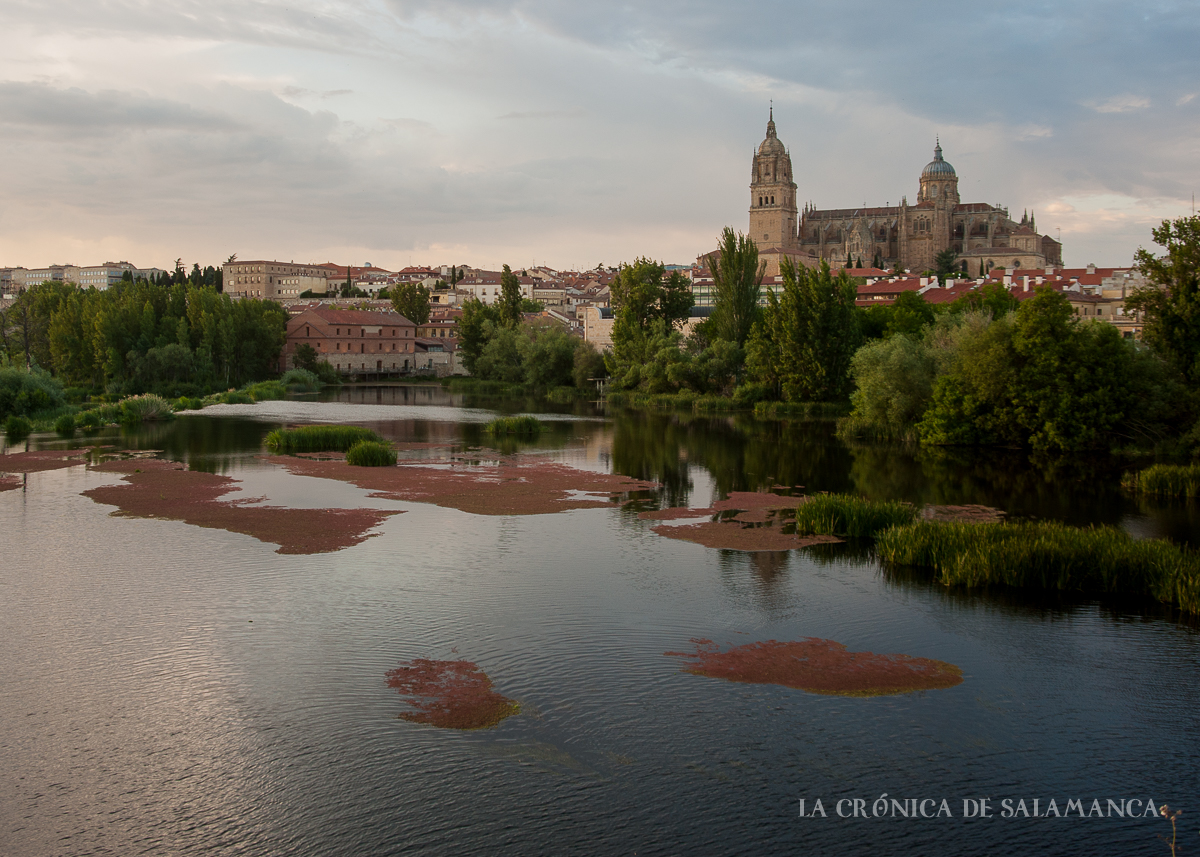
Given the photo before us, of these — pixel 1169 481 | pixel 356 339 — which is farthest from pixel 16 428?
pixel 356 339

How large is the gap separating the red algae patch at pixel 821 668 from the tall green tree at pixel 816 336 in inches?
1209

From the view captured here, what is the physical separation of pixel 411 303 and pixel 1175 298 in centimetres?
7650

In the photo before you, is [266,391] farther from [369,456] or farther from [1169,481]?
[1169,481]

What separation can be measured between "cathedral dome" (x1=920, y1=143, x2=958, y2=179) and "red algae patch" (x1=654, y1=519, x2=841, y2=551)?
12014 centimetres

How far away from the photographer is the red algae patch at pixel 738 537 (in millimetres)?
15773

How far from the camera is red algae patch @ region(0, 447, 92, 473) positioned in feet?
74.6

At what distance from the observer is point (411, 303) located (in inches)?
3637

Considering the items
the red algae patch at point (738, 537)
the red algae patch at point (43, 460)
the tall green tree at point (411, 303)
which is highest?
the tall green tree at point (411, 303)

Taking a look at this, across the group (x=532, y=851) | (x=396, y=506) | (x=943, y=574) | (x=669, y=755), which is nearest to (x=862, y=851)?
(x=669, y=755)

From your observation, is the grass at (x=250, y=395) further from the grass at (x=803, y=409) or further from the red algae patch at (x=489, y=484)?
the grass at (x=803, y=409)

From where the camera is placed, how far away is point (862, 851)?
6.97 metres

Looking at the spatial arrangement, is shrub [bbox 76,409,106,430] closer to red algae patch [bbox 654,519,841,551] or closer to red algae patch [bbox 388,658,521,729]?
red algae patch [bbox 654,519,841,551]

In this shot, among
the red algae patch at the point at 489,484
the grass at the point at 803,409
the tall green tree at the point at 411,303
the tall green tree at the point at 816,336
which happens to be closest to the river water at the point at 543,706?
the red algae patch at the point at 489,484

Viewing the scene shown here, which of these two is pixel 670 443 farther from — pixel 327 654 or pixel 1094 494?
pixel 327 654
